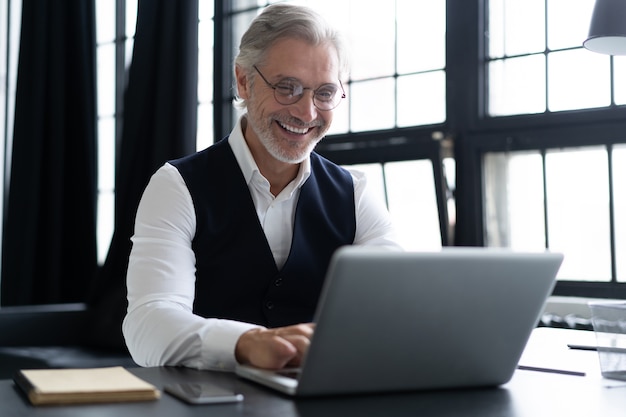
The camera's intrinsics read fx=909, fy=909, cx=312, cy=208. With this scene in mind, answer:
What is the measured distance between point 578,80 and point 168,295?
2074 millimetres

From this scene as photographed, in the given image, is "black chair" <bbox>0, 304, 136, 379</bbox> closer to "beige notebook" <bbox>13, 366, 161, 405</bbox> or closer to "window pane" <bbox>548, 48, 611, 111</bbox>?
"window pane" <bbox>548, 48, 611, 111</bbox>

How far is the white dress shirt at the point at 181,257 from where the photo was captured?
1.49 meters

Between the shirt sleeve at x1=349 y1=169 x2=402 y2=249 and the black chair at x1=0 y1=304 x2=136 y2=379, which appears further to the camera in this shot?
the black chair at x1=0 y1=304 x2=136 y2=379

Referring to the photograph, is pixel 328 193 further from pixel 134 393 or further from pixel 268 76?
pixel 134 393

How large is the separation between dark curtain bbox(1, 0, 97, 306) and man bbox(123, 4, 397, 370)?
3.17 metres

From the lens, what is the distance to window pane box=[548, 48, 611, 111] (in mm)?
3180

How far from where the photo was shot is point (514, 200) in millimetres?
3428

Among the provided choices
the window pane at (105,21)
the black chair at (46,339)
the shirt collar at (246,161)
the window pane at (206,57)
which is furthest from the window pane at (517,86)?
the window pane at (105,21)

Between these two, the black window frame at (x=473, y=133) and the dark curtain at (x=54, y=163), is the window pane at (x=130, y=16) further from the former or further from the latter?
the black window frame at (x=473, y=133)

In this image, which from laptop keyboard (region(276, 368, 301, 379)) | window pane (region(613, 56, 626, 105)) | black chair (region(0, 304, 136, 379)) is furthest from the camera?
black chair (region(0, 304, 136, 379))

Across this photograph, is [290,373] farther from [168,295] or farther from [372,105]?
[372,105]

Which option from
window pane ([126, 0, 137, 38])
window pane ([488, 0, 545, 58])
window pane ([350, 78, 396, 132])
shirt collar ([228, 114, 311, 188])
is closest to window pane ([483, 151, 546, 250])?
window pane ([488, 0, 545, 58])

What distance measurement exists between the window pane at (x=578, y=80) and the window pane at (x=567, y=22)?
4cm

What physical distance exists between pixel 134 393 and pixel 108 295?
351 cm
